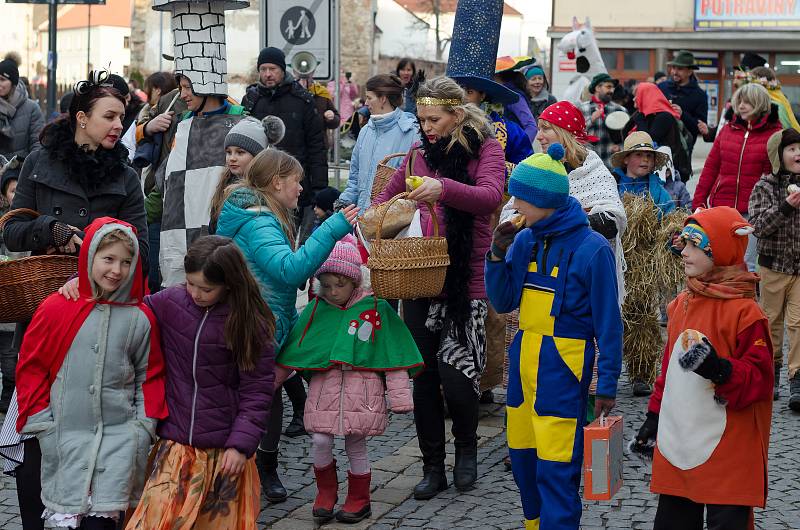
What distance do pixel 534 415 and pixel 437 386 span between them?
1.17 m

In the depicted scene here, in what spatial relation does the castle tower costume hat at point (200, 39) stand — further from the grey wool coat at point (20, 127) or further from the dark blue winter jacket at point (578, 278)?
the grey wool coat at point (20, 127)

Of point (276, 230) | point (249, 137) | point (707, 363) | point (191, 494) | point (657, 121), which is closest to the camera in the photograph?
point (707, 363)

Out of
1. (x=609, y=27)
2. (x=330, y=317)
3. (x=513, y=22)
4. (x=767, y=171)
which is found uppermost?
(x=513, y=22)

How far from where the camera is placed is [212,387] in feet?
15.0

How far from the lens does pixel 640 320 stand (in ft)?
25.6

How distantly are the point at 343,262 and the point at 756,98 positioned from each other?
4788 mm

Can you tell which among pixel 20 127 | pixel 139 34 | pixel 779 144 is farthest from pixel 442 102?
pixel 139 34

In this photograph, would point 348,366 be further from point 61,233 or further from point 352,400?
point 61,233

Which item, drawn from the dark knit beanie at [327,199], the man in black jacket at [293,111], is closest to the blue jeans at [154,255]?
the dark knit beanie at [327,199]

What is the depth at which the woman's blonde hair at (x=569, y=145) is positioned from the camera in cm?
592

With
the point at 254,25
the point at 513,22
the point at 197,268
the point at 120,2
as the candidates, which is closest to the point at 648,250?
the point at 197,268

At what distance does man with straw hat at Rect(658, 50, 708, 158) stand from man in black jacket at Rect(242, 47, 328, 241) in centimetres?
525

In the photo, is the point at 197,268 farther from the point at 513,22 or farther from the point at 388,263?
the point at 513,22

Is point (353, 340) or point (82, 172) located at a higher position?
point (82, 172)
